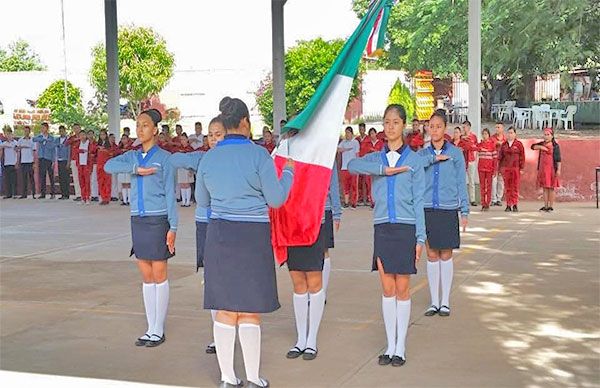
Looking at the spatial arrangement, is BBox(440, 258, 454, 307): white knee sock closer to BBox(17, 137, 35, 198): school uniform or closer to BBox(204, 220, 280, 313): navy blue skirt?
BBox(204, 220, 280, 313): navy blue skirt

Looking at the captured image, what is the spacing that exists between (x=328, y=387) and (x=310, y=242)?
3.28 feet

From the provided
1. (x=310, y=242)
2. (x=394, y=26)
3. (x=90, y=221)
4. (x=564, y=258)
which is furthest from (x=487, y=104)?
(x=310, y=242)

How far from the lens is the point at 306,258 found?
6.64 metres

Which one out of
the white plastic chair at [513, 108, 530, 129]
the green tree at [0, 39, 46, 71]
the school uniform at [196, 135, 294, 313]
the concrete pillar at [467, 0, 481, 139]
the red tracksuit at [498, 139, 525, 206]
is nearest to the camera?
the school uniform at [196, 135, 294, 313]

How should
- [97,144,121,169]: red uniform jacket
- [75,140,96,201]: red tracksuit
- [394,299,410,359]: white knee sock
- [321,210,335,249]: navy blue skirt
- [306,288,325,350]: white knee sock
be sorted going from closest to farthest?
[394,299,410,359]: white knee sock → [306,288,325,350]: white knee sock → [321,210,335,249]: navy blue skirt → [97,144,121,169]: red uniform jacket → [75,140,96,201]: red tracksuit

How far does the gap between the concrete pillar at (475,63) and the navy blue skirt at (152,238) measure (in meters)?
12.2

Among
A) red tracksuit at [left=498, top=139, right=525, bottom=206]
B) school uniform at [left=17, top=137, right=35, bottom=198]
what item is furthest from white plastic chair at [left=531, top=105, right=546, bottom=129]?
school uniform at [left=17, top=137, right=35, bottom=198]

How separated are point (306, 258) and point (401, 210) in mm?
805

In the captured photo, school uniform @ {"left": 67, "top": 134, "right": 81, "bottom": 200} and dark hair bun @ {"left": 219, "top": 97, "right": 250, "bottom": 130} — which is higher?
dark hair bun @ {"left": 219, "top": 97, "right": 250, "bottom": 130}

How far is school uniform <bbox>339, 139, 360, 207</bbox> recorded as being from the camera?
1877 cm

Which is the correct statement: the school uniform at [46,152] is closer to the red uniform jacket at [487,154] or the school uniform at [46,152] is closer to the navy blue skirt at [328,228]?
the red uniform jacket at [487,154]

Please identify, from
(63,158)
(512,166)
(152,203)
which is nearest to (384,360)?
(152,203)

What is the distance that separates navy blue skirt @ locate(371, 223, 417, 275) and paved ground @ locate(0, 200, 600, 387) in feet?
2.43

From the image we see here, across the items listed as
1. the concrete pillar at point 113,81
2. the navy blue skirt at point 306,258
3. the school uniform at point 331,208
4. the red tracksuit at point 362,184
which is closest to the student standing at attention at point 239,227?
the navy blue skirt at point 306,258
